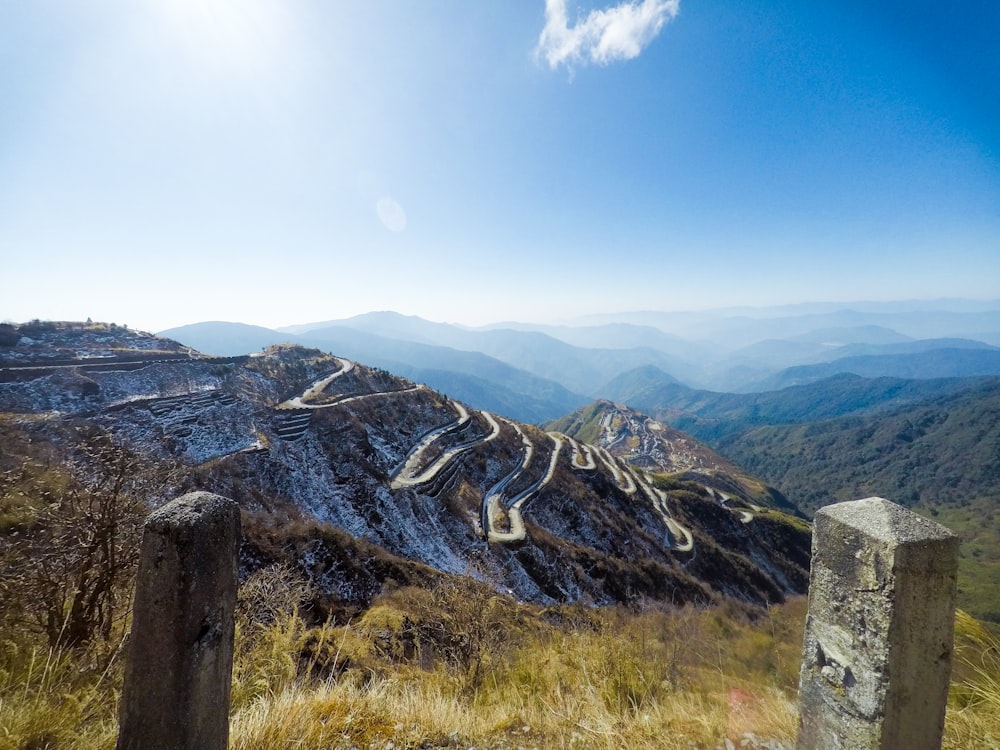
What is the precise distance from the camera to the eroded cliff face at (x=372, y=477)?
27.5m

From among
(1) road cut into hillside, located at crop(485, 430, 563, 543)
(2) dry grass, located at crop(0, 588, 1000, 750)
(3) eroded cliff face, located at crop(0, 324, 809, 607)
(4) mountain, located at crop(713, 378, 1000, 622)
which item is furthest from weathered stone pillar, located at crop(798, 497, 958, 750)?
(4) mountain, located at crop(713, 378, 1000, 622)

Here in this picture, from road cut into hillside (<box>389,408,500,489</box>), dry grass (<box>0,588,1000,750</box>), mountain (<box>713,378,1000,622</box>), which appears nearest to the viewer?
dry grass (<box>0,588,1000,750</box>)

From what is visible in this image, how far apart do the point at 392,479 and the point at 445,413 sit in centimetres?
2077

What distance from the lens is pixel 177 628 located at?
7.97 feet

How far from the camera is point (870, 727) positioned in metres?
2.68

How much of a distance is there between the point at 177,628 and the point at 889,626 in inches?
168

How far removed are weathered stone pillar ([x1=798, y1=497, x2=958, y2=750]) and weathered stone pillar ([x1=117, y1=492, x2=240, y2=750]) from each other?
12.5 feet

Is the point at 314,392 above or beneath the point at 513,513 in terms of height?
above

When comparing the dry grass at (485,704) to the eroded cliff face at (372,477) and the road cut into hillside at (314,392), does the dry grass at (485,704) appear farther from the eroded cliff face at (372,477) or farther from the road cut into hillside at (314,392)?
the road cut into hillside at (314,392)

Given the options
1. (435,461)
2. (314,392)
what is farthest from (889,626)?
(314,392)

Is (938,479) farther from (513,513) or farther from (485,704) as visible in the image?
(485,704)

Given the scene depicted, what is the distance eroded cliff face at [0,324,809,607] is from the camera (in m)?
27.5

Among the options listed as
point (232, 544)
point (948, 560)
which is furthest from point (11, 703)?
point (948, 560)

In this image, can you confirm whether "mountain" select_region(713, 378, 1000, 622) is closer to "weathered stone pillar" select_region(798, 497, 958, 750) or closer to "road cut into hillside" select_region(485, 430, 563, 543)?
"road cut into hillside" select_region(485, 430, 563, 543)
